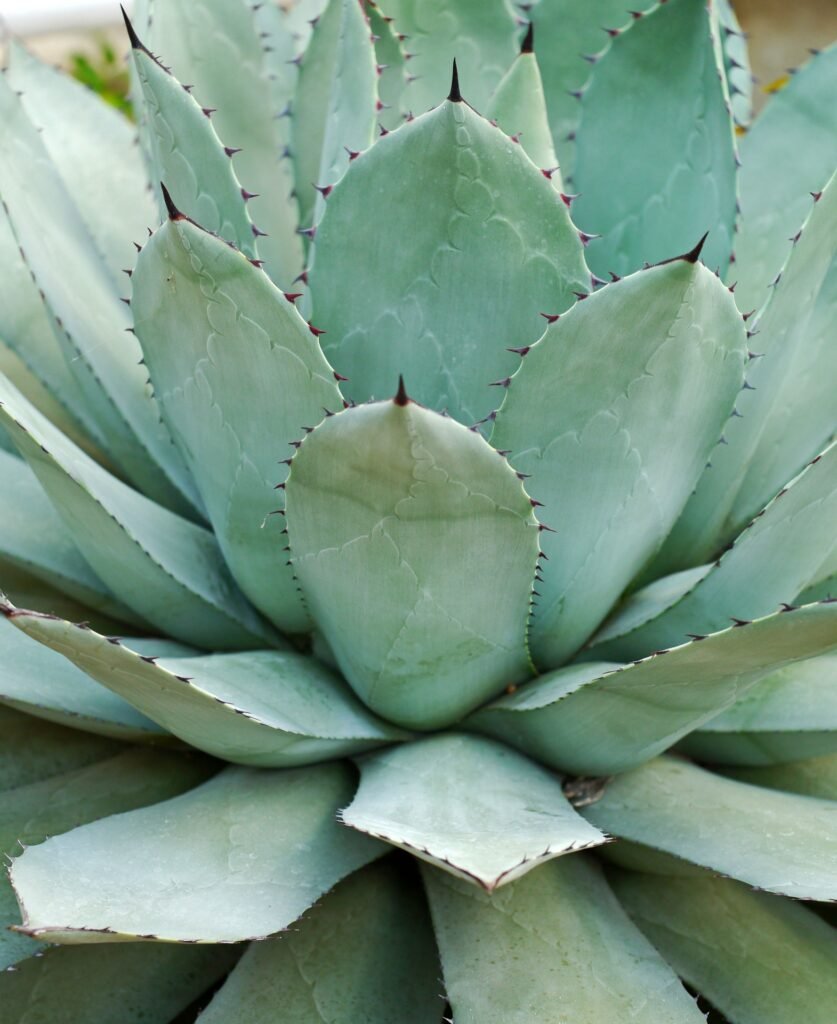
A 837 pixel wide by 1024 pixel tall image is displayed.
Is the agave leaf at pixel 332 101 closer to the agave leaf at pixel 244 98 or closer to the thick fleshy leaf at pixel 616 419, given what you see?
the agave leaf at pixel 244 98

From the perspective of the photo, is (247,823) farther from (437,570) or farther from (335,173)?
(335,173)

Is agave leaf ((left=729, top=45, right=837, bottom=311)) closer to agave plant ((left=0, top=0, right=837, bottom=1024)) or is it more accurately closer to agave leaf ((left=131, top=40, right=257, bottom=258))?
agave plant ((left=0, top=0, right=837, bottom=1024))

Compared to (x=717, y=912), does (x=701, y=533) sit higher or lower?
higher

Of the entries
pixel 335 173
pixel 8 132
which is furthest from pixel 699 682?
pixel 8 132

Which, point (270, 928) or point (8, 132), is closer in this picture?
point (270, 928)

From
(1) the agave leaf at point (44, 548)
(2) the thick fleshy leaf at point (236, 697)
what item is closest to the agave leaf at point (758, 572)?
(2) the thick fleshy leaf at point (236, 697)

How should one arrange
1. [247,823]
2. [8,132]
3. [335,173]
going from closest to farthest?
[247,823]
[335,173]
[8,132]

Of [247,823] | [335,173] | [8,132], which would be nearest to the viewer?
[247,823]
